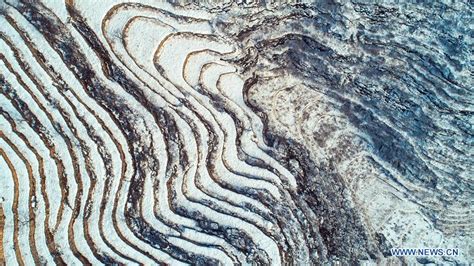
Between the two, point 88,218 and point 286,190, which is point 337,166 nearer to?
point 286,190

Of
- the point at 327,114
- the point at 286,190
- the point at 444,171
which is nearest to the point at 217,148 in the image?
the point at 286,190

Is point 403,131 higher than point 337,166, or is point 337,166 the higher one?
point 403,131

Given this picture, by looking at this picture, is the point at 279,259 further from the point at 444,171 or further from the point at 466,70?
the point at 466,70

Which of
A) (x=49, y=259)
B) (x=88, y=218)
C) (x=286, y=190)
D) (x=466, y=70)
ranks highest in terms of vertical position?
(x=466, y=70)

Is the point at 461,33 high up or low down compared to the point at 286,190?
up

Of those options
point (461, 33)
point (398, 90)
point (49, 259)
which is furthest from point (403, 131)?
point (49, 259)

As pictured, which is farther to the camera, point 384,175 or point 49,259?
point 384,175
